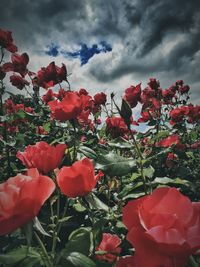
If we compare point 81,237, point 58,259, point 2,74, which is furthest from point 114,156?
point 2,74

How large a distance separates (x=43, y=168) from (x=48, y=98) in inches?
106

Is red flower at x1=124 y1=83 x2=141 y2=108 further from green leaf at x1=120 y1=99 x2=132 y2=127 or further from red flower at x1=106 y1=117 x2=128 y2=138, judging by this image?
green leaf at x1=120 y1=99 x2=132 y2=127

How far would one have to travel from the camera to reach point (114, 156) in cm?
129

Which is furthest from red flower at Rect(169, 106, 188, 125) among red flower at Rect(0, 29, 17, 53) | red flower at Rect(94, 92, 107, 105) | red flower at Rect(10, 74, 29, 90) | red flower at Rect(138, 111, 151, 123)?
red flower at Rect(0, 29, 17, 53)

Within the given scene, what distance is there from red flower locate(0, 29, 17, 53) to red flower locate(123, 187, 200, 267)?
3156 millimetres

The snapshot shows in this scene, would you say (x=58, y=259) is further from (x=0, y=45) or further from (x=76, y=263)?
(x=0, y=45)

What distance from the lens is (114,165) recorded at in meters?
1.25

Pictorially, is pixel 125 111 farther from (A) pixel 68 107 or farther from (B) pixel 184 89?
(B) pixel 184 89

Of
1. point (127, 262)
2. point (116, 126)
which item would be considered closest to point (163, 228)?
point (127, 262)

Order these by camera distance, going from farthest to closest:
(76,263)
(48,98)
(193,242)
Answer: (48,98) < (76,263) < (193,242)

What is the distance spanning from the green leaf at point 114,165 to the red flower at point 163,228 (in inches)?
21.0

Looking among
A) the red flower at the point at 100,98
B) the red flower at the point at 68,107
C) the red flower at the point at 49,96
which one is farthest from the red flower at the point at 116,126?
the red flower at the point at 49,96

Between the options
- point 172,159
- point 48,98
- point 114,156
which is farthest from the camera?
point 48,98

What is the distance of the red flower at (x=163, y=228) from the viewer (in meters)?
0.60
